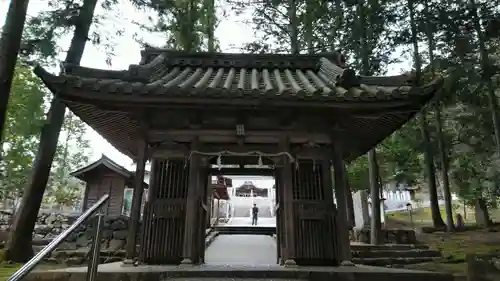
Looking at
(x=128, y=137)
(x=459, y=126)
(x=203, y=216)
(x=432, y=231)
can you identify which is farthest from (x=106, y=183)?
(x=459, y=126)

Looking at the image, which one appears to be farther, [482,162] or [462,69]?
[482,162]

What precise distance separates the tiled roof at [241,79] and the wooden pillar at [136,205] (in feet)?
4.37

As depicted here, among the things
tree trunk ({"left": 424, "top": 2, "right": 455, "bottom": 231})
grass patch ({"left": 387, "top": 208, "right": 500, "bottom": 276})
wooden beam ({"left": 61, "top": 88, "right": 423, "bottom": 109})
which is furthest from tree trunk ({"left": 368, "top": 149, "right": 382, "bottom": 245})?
wooden beam ({"left": 61, "top": 88, "right": 423, "bottom": 109})

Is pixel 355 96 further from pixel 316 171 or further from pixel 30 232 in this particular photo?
pixel 30 232

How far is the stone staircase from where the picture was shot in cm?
987

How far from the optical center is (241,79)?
7.28 metres

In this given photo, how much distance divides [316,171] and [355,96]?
6.11ft

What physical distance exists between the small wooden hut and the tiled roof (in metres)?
12.3

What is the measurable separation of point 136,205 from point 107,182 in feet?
49.3

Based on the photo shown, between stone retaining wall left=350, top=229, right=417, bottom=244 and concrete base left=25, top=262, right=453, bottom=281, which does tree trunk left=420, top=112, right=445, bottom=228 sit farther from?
concrete base left=25, top=262, right=453, bottom=281

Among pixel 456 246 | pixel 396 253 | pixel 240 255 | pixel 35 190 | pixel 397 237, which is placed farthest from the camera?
pixel 397 237

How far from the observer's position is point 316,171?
253 inches

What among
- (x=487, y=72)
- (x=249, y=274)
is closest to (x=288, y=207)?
(x=249, y=274)

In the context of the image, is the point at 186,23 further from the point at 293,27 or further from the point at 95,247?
the point at 95,247
